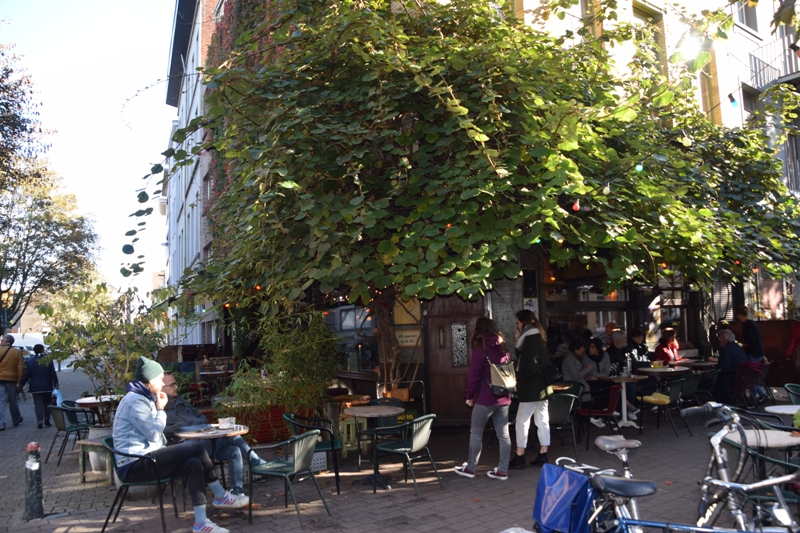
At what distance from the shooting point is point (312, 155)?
275 inches

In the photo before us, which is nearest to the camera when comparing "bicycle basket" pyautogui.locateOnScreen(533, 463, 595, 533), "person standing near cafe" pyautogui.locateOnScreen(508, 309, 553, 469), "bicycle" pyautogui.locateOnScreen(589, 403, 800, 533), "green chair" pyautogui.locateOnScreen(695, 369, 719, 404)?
"bicycle" pyautogui.locateOnScreen(589, 403, 800, 533)

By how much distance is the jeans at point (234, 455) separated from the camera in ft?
20.6

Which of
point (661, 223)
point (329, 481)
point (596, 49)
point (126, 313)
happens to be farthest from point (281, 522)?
point (596, 49)

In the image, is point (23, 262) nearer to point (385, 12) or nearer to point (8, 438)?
point (8, 438)

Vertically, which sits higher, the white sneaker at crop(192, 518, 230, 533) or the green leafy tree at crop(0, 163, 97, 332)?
the green leafy tree at crop(0, 163, 97, 332)

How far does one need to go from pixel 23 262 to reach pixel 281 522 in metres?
27.6

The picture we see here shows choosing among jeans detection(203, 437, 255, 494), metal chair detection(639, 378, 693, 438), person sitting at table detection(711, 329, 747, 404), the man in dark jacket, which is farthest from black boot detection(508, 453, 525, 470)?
the man in dark jacket

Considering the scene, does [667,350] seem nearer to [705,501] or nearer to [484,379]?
[484,379]

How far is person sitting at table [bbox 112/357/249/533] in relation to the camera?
5516 mm

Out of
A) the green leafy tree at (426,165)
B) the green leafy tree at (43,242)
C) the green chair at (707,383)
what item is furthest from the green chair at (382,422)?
the green leafy tree at (43,242)

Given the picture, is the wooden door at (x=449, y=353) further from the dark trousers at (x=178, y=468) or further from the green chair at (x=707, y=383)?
the dark trousers at (x=178, y=468)

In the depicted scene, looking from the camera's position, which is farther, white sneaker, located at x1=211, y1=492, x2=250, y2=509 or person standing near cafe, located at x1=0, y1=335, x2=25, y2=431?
person standing near cafe, located at x1=0, y1=335, x2=25, y2=431

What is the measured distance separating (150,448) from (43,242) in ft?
91.1

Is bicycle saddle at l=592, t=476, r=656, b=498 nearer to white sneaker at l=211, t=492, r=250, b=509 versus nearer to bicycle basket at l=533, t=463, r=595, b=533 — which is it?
bicycle basket at l=533, t=463, r=595, b=533
